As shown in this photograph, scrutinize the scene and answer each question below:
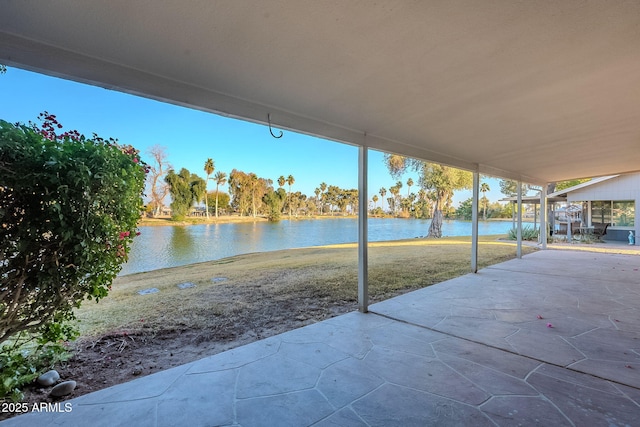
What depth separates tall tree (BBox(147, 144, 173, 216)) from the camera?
30.6 ft

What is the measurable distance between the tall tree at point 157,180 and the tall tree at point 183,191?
286 mm

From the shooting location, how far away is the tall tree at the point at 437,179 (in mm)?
16047

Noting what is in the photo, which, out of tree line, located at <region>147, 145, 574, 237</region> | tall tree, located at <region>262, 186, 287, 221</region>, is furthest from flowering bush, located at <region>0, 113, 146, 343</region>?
tall tree, located at <region>262, 186, 287, 221</region>

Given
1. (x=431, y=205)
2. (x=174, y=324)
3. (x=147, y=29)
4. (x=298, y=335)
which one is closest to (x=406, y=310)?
(x=298, y=335)

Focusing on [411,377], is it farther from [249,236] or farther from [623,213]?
[623,213]

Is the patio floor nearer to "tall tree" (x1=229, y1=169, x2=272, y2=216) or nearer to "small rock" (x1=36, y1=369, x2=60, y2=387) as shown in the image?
"small rock" (x1=36, y1=369, x2=60, y2=387)

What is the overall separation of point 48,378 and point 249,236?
35.7ft

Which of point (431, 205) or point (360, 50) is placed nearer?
point (360, 50)

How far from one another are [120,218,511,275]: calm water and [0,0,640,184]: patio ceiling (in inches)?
145

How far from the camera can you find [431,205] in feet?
61.5

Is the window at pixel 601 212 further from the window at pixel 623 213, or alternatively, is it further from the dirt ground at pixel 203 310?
the dirt ground at pixel 203 310

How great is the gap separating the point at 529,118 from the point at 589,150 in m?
2.91

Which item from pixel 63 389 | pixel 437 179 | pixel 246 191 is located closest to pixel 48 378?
pixel 63 389

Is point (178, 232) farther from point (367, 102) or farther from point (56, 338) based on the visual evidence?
point (367, 102)
